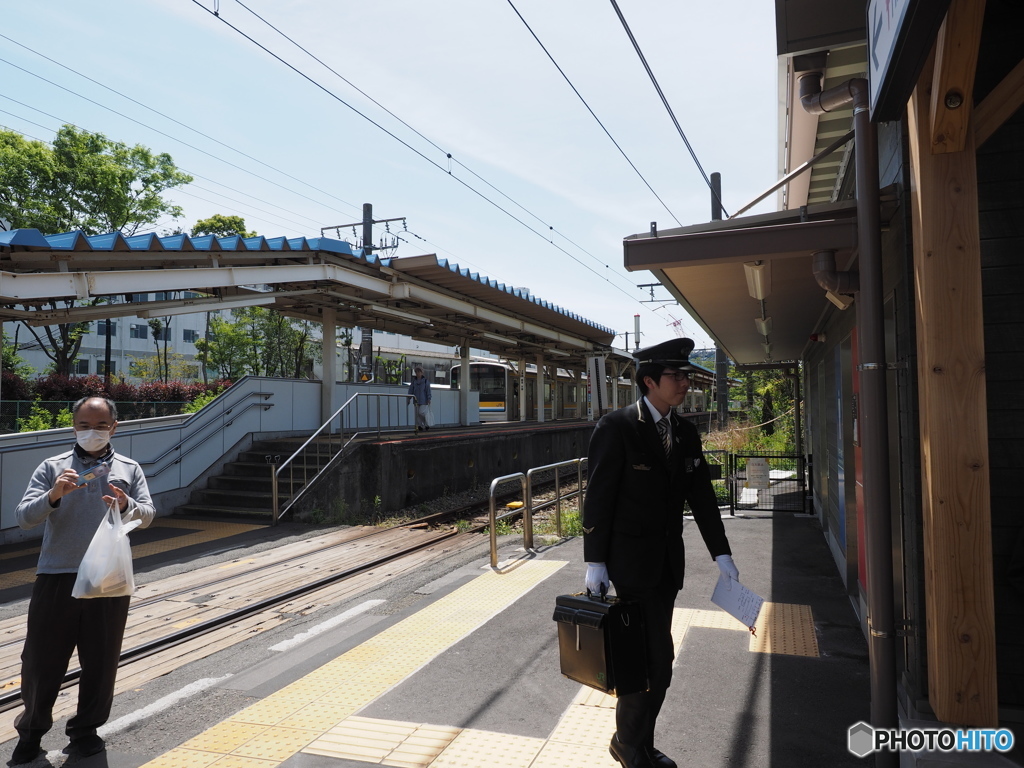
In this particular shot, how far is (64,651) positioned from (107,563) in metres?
0.58

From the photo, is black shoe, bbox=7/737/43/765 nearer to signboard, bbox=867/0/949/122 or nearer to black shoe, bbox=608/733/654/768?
black shoe, bbox=608/733/654/768

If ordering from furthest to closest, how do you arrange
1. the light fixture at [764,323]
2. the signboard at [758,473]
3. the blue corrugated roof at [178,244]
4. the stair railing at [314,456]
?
the stair railing at [314,456] < the signboard at [758,473] < the blue corrugated roof at [178,244] < the light fixture at [764,323]

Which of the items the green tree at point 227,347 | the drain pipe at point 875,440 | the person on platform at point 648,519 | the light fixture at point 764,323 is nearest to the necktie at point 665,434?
the person on platform at point 648,519

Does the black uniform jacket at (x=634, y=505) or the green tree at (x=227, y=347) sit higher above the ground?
the green tree at (x=227, y=347)

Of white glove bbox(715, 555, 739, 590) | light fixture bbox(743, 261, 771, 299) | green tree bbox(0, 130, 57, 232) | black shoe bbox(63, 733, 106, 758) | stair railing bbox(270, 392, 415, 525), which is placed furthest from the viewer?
green tree bbox(0, 130, 57, 232)

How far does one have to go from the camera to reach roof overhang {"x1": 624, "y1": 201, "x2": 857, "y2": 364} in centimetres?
379

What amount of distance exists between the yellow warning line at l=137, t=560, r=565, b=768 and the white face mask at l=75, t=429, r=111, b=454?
157 cm

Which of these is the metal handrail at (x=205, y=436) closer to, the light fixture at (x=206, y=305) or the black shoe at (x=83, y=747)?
the light fixture at (x=206, y=305)

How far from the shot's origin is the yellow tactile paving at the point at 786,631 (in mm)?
4727

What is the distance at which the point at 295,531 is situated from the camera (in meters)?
10.9

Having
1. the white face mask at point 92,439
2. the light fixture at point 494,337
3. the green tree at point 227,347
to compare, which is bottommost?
the white face mask at point 92,439

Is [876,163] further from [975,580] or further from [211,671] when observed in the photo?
[211,671]

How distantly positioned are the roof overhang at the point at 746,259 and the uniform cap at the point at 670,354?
0.98m

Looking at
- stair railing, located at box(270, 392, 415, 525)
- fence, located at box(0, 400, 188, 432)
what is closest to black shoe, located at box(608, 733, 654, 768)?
stair railing, located at box(270, 392, 415, 525)
